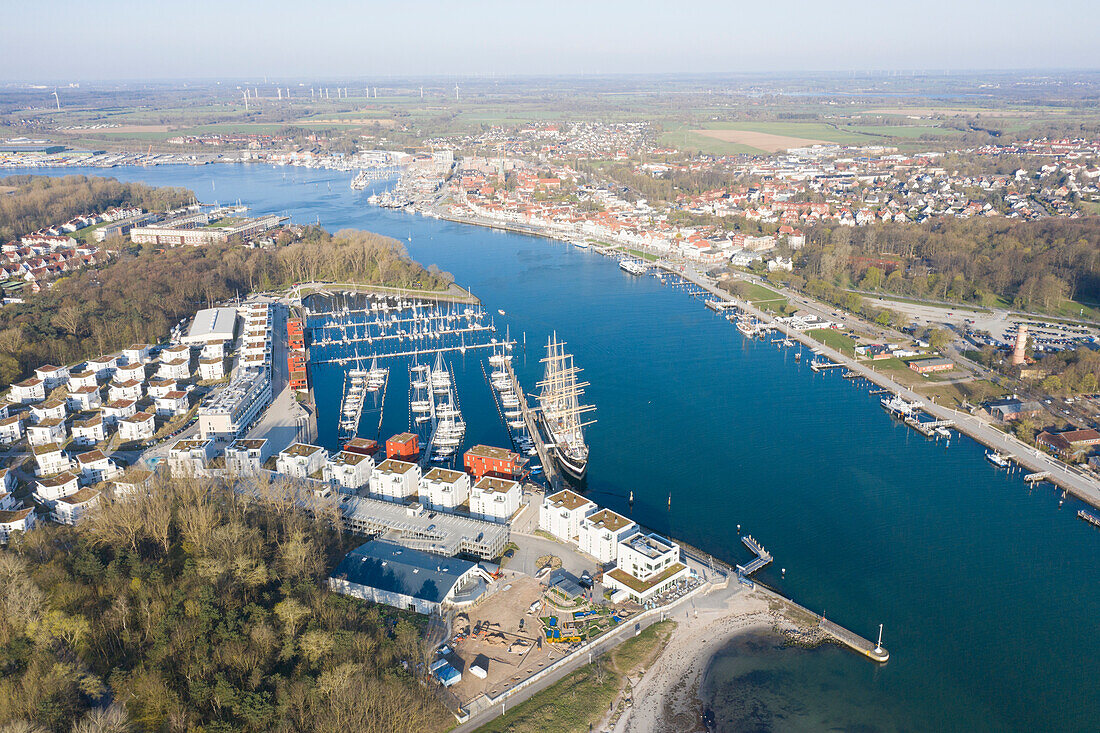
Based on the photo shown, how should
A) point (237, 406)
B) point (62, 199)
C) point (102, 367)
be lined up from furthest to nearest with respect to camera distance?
point (62, 199), point (102, 367), point (237, 406)

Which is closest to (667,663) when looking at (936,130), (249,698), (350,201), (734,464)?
(249,698)

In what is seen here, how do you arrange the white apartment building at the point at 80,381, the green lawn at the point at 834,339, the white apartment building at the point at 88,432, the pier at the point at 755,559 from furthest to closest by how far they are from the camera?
the green lawn at the point at 834,339
the white apartment building at the point at 80,381
the white apartment building at the point at 88,432
the pier at the point at 755,559

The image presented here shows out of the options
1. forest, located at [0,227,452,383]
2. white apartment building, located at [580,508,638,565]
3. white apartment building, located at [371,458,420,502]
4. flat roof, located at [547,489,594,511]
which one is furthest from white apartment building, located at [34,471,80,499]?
white apartment building, located at [580,508,638,565]

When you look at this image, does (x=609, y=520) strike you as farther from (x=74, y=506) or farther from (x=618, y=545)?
(x=74, y=506)

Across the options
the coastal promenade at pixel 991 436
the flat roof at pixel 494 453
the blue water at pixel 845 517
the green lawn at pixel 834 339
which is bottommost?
the blue water at pixel 845 517

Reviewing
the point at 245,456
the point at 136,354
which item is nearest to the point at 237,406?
the point at 245,456

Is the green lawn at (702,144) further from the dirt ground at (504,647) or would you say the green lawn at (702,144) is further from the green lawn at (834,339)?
the dirt ground at (504,647)

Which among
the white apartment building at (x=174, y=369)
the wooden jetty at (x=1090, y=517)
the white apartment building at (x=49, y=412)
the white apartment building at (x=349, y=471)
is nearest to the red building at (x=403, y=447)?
the white apartment building at (x=349, y=471)
